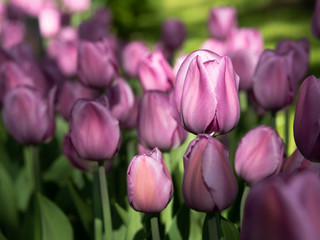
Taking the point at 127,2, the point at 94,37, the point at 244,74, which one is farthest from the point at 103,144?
the point at 127,2

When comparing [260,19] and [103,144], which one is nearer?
[103,144]

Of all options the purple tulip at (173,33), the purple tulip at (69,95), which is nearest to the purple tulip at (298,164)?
the purple tulip at (69,95)

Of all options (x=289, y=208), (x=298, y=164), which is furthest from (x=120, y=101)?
(x=289, y=208)

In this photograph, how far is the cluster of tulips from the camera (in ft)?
1.67

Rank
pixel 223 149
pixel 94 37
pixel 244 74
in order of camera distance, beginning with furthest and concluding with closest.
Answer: pixel 94 37
pixel 244 74
pixel 223 149

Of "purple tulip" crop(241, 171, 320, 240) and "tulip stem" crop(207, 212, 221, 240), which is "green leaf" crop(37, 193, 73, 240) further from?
"purple tulip" crop(241, 171, 320, 240)

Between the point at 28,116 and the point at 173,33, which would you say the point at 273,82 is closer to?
the point at 28,116

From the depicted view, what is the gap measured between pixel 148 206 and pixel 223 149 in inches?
7.3

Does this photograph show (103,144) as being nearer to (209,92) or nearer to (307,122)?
(209,92)

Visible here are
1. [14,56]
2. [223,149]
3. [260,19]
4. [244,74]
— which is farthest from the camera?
[260,19]

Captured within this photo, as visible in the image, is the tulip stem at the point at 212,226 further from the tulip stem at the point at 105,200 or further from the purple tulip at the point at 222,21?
the purple tulip at the point at 222,21

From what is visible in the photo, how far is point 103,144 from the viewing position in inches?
39.6

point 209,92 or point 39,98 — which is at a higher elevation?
point 209,92

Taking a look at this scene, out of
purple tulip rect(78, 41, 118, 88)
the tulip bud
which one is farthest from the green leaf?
the tulip bud
